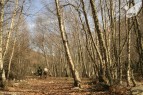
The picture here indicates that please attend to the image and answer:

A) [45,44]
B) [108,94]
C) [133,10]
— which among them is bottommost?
[108,94]

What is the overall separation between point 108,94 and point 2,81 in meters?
6.54

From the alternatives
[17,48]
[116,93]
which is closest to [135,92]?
[116,93]

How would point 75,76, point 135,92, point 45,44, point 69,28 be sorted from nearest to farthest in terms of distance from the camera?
point 135,92 < point 75,76 < point 69,28 < point 45,44

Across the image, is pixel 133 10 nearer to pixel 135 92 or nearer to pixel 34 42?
pixel 135 92

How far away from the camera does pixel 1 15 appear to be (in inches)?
598

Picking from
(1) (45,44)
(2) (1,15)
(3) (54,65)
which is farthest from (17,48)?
(3) (54,65)

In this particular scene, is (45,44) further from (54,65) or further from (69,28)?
(69,28)

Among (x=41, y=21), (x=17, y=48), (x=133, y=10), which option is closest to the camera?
(x=133, y=10)

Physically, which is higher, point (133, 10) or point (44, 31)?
point (44, 31)

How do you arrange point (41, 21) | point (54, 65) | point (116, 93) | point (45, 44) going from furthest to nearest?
point (54, 65)
point (45, 44)
point (41, 21)
point (116, 93)

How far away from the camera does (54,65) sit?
6122cm

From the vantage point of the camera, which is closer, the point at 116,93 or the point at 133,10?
the point at 116,93

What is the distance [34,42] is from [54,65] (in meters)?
7.70

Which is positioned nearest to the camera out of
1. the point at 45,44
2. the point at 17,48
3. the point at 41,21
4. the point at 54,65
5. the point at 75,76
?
the point at 75,76
